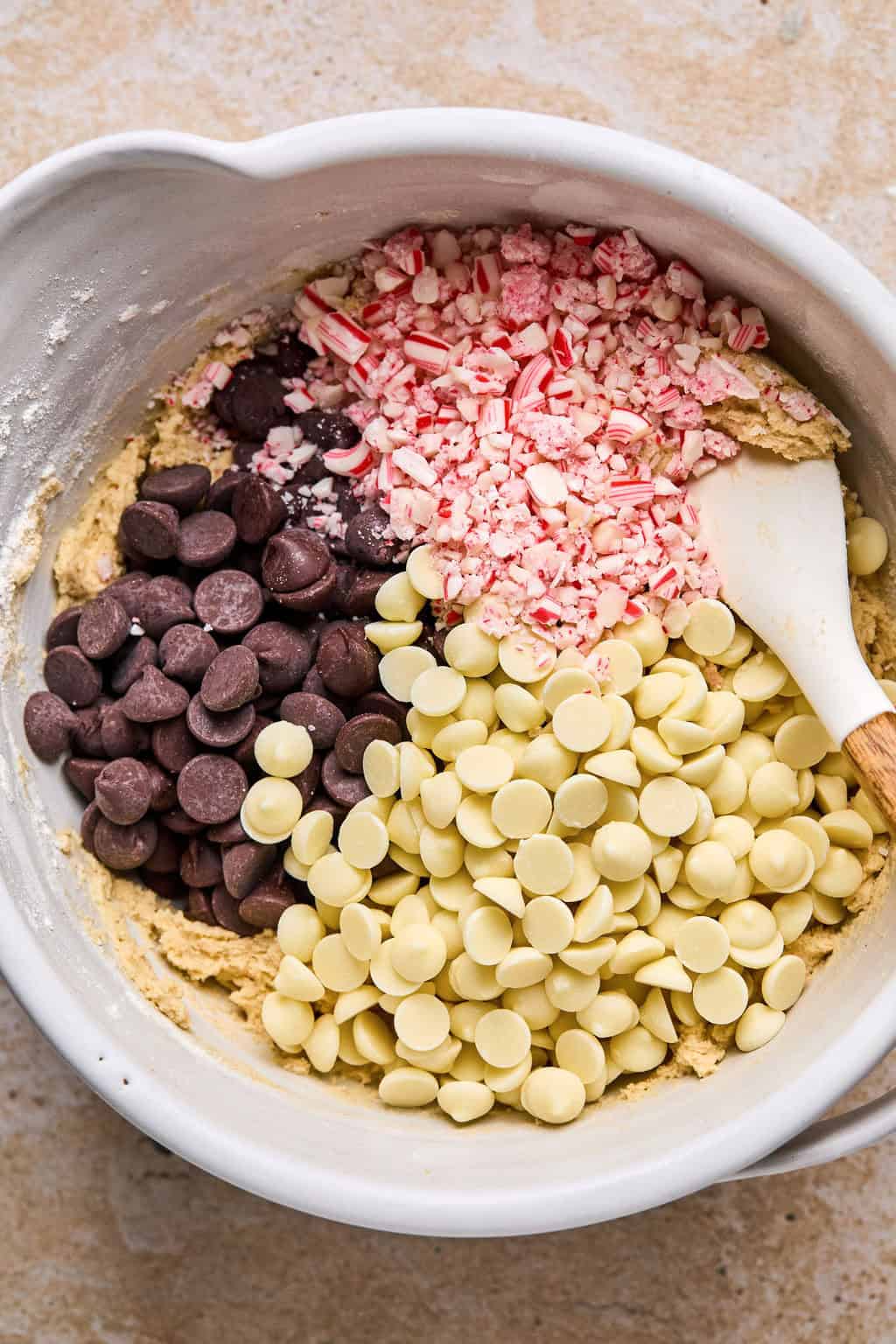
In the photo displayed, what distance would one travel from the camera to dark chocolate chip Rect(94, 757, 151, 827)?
101 centimetres

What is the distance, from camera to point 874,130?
1160 millimetres

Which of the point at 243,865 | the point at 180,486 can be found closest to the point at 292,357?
the point at 180,486

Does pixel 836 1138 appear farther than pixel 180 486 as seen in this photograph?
No

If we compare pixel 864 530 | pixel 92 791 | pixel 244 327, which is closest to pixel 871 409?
pixel 864 530

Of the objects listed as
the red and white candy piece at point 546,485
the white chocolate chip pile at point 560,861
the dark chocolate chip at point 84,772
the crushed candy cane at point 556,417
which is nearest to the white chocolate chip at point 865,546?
the white chocolate chip pile at point 560,861

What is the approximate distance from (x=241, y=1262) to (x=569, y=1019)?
476 millimetres

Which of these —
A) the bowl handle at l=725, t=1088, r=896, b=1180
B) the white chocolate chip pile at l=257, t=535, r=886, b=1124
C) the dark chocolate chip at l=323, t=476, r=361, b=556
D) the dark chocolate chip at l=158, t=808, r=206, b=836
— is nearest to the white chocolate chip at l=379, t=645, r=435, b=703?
the white chocolate chip pile at l=257, t=535, r=886, b=1124

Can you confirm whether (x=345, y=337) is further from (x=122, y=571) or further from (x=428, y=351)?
(x=122, y=571)

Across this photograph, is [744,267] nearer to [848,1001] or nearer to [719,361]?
[719,361]

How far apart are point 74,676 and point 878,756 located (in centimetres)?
69

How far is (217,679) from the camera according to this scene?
1.01 metres

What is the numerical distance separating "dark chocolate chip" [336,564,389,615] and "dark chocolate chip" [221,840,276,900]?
226 millimetres

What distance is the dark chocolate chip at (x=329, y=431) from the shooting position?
3.47 feet

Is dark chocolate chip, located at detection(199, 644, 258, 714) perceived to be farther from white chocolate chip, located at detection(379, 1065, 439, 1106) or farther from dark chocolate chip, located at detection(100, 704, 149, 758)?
white chocolate chip, located at detection(379, 1065, 439, 1106)
